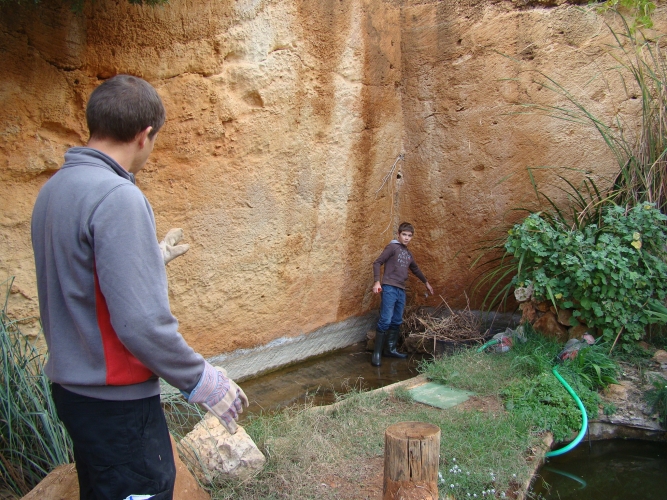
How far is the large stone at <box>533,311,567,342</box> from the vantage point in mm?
5004

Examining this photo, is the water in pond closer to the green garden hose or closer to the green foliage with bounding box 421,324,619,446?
the green garden hose

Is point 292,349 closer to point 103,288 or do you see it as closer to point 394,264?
point 394,264

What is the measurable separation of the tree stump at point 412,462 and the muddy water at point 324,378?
246 cm

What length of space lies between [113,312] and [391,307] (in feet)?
16.3

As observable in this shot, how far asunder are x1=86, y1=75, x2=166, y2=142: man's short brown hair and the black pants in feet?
2.33

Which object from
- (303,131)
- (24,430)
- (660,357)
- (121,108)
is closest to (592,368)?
(660,357)

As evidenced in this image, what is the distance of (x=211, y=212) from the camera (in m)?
4.86

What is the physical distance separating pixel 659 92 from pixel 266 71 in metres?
3.32

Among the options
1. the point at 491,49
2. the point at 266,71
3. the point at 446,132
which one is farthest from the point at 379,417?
the point at 491,49

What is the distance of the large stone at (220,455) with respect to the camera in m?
2.96

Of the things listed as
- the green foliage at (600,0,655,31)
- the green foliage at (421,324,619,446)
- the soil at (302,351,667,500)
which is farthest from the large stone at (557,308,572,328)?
the green foliage at (600,0,655,31)

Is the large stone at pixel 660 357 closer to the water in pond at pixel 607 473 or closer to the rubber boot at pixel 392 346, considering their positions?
the water in pond at pixel 607 473

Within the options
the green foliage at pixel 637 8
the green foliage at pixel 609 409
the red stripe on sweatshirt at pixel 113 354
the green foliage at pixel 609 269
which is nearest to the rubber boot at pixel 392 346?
the green foliage at pixel 609 269

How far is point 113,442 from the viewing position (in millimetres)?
1593
